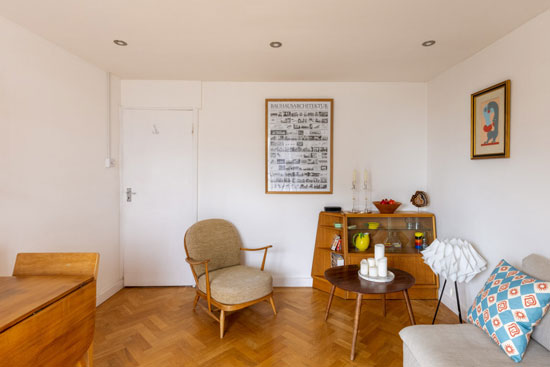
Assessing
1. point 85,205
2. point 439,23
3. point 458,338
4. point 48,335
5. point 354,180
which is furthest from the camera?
point 354,180

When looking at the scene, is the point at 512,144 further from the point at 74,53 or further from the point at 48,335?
the point at 74,53

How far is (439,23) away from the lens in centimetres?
195

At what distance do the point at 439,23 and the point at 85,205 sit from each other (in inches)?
134

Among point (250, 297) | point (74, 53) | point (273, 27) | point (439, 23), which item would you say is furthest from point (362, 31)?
point (74, 53)

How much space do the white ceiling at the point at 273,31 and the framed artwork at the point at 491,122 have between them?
430mm

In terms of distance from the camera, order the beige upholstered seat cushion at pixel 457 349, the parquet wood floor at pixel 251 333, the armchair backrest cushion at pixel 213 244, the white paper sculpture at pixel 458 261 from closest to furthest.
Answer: the beige upholstered seat cushion at pixel 457 349, the parquet wood floor at pixel 251 333, the white paper sculpture at pixel 458 261, the armchair backrest cushion at pixel 213 244

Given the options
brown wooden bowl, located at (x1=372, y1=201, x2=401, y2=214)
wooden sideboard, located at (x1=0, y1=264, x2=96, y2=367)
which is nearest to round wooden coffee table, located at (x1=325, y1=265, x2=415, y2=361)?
brown wooden bowl, located at (x1=372, y1=201, x2=401, y2=214)

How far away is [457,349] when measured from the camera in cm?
145

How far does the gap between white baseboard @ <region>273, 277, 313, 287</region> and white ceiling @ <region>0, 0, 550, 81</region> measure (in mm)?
2374

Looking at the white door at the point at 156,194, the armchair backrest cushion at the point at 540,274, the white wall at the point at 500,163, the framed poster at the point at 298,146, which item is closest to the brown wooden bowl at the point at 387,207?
the white wall at the point at 500,163

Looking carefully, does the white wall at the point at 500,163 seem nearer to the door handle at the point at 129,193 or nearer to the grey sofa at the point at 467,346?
the grey sofa at the point at 467,346

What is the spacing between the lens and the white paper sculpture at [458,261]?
2.19 meters

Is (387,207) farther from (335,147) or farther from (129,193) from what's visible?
(129,193)

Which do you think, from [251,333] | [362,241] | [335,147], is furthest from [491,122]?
[251,333]
